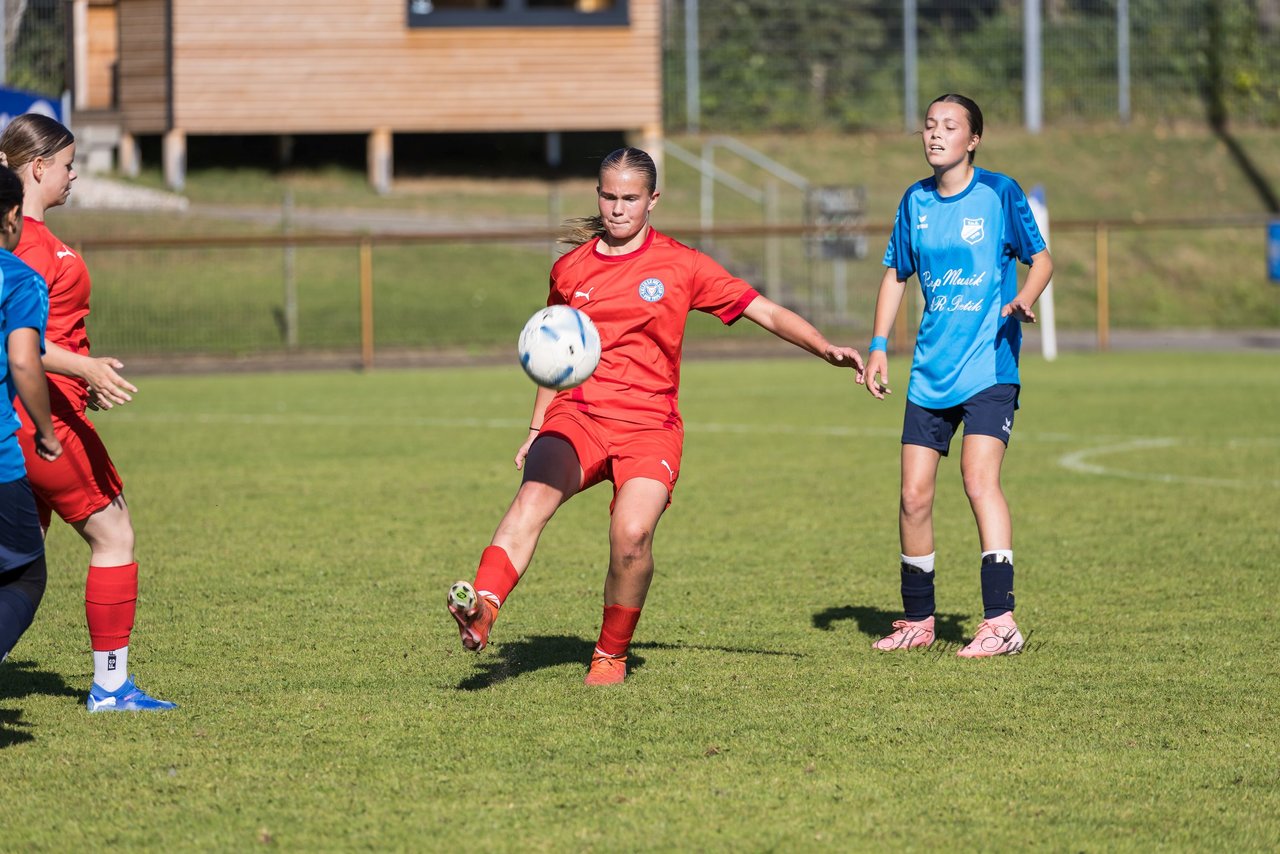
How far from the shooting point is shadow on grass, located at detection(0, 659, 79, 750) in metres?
5.18

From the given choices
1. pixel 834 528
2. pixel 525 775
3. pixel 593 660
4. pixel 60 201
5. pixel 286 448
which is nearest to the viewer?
pixel 525 775

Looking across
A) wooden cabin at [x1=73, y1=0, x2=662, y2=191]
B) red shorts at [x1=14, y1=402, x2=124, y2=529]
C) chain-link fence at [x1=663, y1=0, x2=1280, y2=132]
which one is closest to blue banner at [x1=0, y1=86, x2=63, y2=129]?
wooden cabin at [x1=73, y1=0, x2=662, y2=191]

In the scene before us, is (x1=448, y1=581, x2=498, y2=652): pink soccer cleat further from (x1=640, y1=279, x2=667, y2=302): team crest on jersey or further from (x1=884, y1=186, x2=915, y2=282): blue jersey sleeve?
(x1=884, y1=186, x2=915, y2=282): blue jersey sleeve

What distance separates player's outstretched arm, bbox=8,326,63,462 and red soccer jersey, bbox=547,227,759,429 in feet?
6.43

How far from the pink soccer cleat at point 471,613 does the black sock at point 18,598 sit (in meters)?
1.25

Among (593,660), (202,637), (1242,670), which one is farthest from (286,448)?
(1242,670)

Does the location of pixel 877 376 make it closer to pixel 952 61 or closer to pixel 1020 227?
pixel 1020 227

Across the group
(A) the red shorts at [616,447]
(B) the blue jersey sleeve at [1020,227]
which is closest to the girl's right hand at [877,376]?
(B) the blue jersey sleeve at [1020,227]

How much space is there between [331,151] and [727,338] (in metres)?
12.2

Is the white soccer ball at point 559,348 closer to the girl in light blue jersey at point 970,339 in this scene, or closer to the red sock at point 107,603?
the girl in light blue jersey at point 970,339

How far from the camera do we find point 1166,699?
18.4ft

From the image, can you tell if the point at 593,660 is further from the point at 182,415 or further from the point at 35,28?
the point at 35,28

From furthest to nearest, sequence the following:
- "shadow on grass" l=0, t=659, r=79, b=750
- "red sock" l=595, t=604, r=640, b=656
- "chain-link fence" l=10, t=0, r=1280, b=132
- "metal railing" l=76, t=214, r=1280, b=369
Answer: "chain-link fence" l=10, t=0, r=1280, b=132 → "metal railing" l=76, t=214, r=1280, b=369 → "red sock" l=595, t=604, r=640, b=656 → "shadow on grass" l=0, t=659, r=79, b=750

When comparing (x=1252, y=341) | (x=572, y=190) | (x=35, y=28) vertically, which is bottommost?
(x=1252, y=341)
